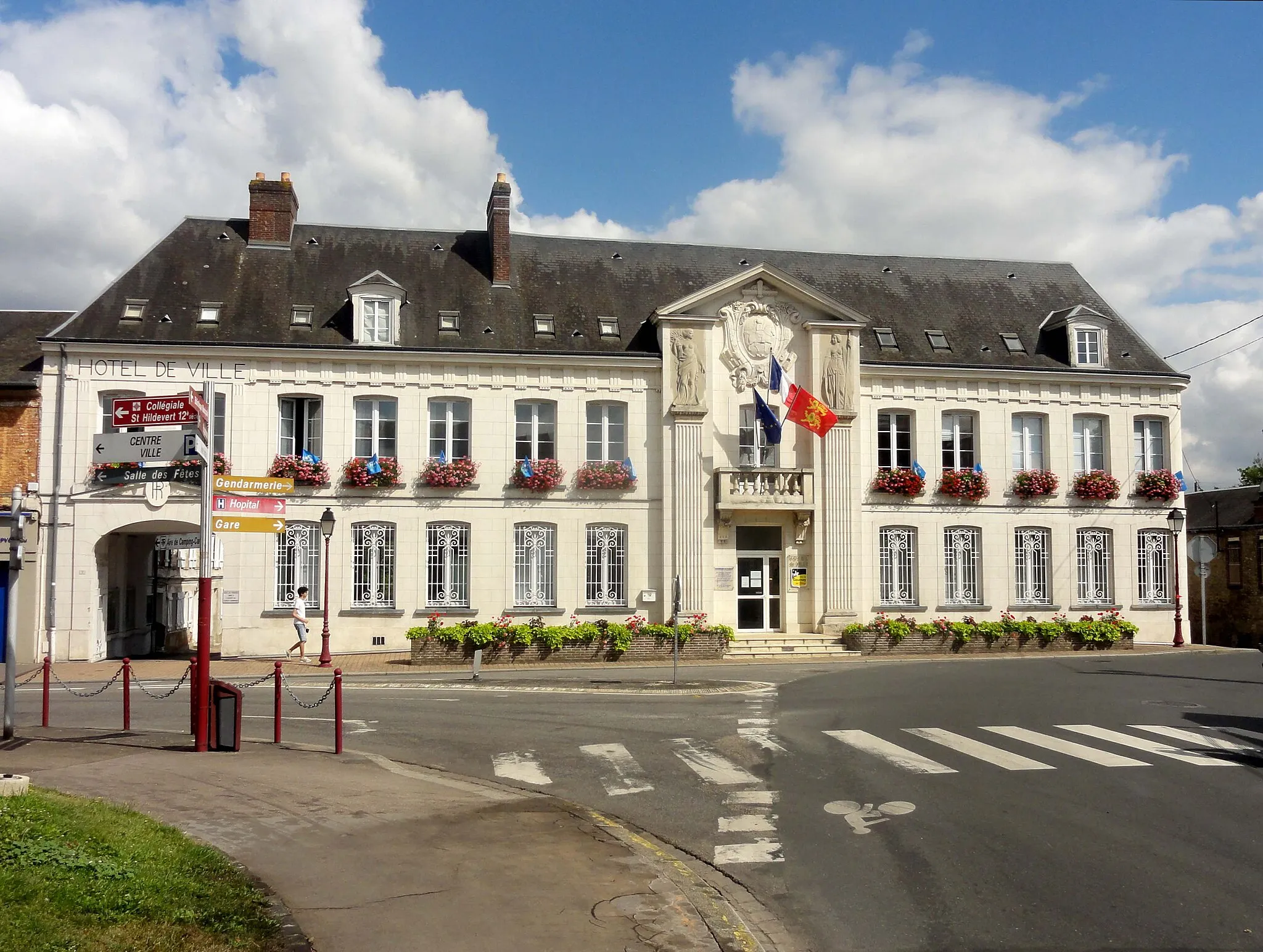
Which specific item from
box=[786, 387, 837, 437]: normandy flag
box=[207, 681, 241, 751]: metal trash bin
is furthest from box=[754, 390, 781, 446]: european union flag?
box=[207, 681, 241, 751]: metal trash bin

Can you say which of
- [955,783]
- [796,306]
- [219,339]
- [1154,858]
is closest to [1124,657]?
[796,306]

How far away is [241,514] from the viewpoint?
12539 millimetres

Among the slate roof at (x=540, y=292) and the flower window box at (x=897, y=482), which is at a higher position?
the slate roof at (x=540, y=292)

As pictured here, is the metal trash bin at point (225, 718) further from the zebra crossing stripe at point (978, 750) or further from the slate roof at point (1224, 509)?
the slate roof at point (1224, 509)

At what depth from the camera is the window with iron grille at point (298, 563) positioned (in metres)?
25.9

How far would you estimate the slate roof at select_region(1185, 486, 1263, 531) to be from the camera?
1547 inches

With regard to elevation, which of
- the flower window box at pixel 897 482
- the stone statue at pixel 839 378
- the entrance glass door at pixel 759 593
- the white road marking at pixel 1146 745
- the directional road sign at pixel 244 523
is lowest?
the white road marking at pixel 1146 745

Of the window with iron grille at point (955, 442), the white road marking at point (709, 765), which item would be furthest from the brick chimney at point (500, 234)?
the white road marking at point (709, 765)

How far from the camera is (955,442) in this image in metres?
29.1

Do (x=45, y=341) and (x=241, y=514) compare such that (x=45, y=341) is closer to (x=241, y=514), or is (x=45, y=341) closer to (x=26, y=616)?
(x=26, y=616)

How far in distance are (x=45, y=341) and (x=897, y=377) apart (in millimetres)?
21124

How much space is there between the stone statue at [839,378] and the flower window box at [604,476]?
5.61 meters

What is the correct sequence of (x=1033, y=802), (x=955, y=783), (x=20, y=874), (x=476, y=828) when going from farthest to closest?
1. (x=955, y=783)
2. (x=1033, y=802)
3. (x=476, y=828)
4. (x=20, y=874)

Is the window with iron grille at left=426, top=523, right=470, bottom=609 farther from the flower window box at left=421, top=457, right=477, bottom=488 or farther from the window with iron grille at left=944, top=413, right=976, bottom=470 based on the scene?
the window with iron grille at left=944, top=413, right=976, bottom=470
